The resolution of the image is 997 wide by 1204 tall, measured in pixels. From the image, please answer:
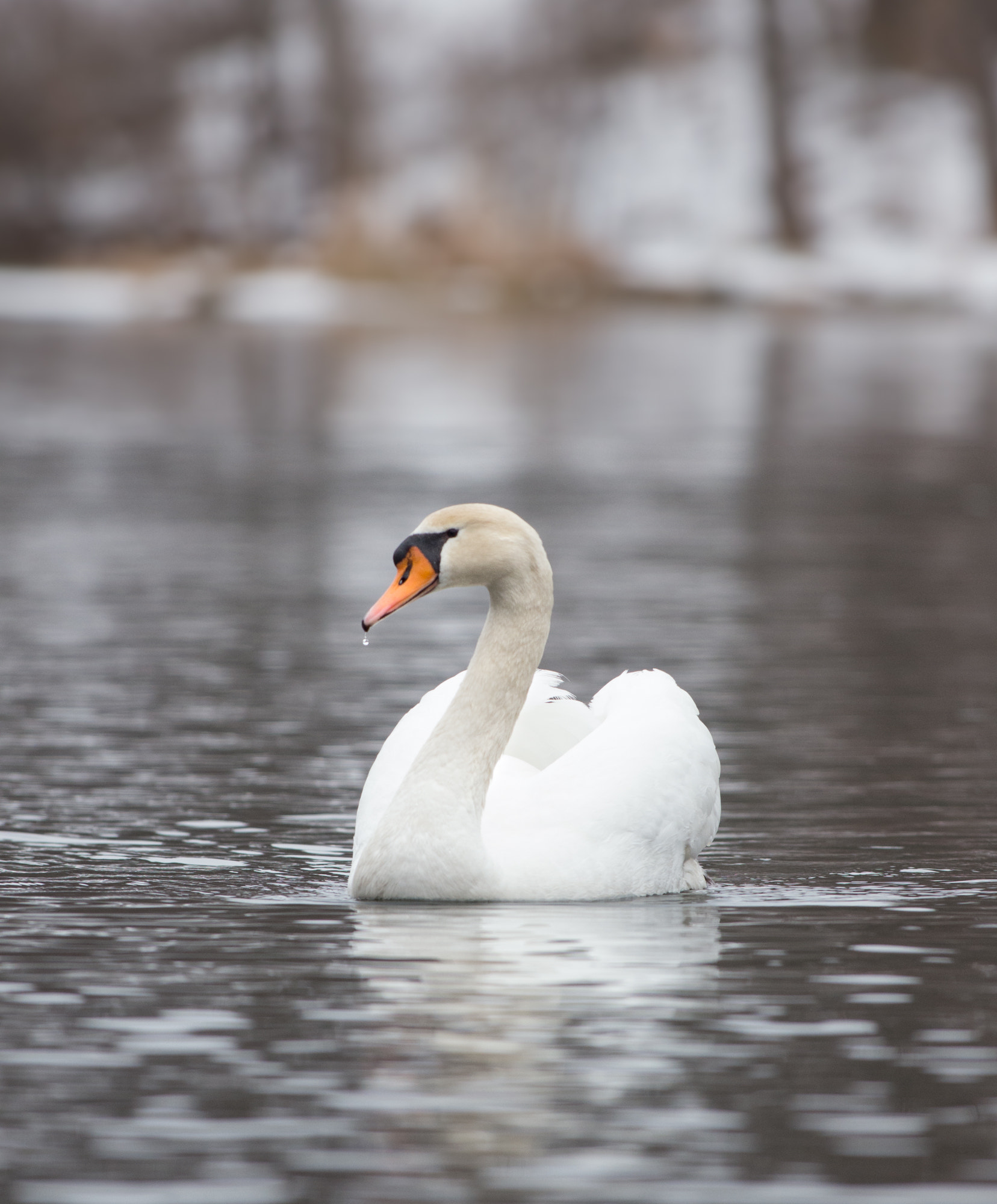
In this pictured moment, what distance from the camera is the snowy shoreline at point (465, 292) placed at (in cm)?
4319

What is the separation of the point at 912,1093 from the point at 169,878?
252 cm

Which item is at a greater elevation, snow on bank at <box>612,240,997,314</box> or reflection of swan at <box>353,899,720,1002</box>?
snow on bank at <box>612,240,997,314</box>

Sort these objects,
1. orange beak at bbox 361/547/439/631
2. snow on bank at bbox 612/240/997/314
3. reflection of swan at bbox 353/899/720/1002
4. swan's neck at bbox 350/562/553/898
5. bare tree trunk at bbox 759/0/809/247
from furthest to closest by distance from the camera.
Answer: bare tree trunk at bbox 759/0/809/247 → snow on bank at bbox 612/240/997/314 → orange beak at bbox 361/547/439/631 → swan's neck at bbox 350/562/553/898 → reflection of swan at bbox 353/899/720/1002

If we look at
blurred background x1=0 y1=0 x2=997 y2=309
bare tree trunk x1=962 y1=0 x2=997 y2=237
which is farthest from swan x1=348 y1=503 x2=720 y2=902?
bare tree trunk x1=962 y1=0 x2=997 y2=237

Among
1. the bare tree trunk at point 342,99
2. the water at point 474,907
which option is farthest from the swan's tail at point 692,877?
the bare tree trunk at point 342,99

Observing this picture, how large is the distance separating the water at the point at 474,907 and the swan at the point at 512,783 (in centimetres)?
10

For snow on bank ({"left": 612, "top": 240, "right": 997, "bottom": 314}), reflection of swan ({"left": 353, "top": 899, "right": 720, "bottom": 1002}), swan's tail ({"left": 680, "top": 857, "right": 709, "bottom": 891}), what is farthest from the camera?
snow on bank ({"left": 612, "top": 240, "right": 997, "bottom": 314})

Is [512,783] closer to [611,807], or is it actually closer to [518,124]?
[611,807]

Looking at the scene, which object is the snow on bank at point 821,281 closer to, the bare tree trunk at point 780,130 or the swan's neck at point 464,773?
the bare tree trunk at point 780,130

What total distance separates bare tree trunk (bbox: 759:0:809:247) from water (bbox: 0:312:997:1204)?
3118 cm

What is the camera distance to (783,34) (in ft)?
166

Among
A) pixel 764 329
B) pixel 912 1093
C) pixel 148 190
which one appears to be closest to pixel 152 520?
pixel 912 1093

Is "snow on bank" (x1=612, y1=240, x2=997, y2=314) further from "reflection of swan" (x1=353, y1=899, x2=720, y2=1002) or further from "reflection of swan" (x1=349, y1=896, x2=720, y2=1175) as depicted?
"reflection of swan" (x1=349, y1=896, x2=720, y2=1175)

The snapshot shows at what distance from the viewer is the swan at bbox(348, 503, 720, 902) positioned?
6551 millimetres
